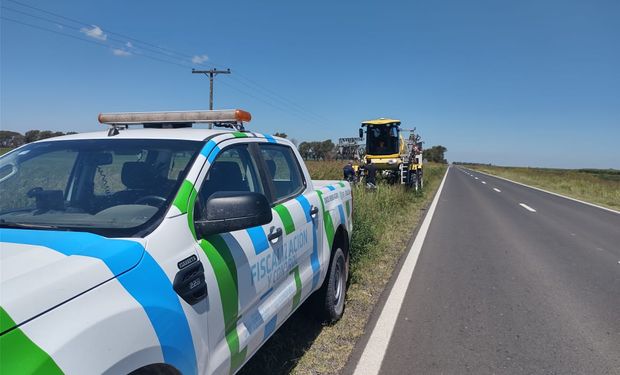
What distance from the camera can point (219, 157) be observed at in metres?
2.78

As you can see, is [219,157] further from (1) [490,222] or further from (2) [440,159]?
(2) [440,159]

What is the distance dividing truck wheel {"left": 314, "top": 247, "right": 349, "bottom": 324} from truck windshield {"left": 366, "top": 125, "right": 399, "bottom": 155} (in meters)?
17.5

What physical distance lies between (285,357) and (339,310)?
1.07 meters

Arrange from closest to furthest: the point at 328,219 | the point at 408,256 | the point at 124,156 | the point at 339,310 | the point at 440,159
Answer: the point at 124,156 → the point at 328,219 → the point at 339,310 → the point at 408,256 → the point at 440,159

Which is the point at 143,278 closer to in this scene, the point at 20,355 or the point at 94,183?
the point at 20,355

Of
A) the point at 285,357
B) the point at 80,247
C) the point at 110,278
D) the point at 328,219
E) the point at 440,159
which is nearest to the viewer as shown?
the point at 110,278

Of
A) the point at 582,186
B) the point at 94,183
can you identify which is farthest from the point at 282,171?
the point at 582,186

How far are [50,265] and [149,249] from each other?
382 millimetres

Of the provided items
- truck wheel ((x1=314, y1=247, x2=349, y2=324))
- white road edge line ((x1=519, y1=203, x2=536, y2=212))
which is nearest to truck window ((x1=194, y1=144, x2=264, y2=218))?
truck wheel ((x1=314, y1=247, x2=349, y2=324))

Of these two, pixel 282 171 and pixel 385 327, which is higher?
pixel 282 171

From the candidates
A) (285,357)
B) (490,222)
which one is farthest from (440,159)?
(285,357)

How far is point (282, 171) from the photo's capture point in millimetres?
3891

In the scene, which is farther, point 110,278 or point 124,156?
point 124,156

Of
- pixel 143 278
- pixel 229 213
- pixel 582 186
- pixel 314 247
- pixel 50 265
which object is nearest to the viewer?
pixel 50 265
